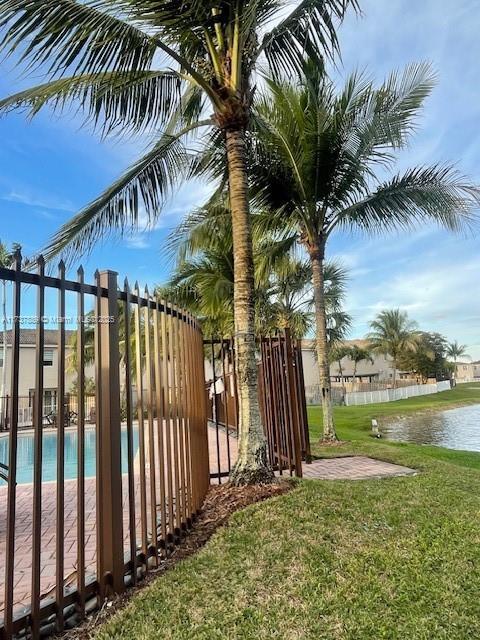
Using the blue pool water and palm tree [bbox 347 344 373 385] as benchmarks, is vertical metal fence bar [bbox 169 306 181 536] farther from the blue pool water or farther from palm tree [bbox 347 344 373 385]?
palm tree [bbox 347 344 373 385]

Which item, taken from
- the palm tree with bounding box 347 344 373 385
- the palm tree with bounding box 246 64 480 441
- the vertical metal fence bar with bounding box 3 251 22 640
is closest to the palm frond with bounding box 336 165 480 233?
the palm tree with bounding box 246 64 480 441

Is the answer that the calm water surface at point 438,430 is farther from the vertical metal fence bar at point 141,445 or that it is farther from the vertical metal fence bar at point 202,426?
the vertical metal fence bar at point 141,445

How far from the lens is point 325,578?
3.16 meters

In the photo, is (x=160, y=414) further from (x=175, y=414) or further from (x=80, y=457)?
(x=80, y=457)

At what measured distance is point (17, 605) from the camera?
9.84 ft

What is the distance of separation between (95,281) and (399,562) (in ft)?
10.0

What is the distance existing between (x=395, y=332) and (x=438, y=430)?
33.2 meters

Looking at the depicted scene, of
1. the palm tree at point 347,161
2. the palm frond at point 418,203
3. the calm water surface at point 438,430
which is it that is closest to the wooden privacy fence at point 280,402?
the palm tree at point 347,161

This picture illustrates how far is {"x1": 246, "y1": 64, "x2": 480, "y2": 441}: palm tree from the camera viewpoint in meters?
9.75

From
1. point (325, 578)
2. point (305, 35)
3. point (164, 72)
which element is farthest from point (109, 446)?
point (305, 35)

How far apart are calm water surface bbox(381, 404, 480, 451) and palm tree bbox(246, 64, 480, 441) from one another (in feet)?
30.6

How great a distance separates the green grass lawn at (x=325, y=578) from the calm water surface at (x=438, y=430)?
13473 mm

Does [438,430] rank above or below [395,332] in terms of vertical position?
below

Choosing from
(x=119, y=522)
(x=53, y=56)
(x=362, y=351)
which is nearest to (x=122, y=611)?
(x=119, y=522)
